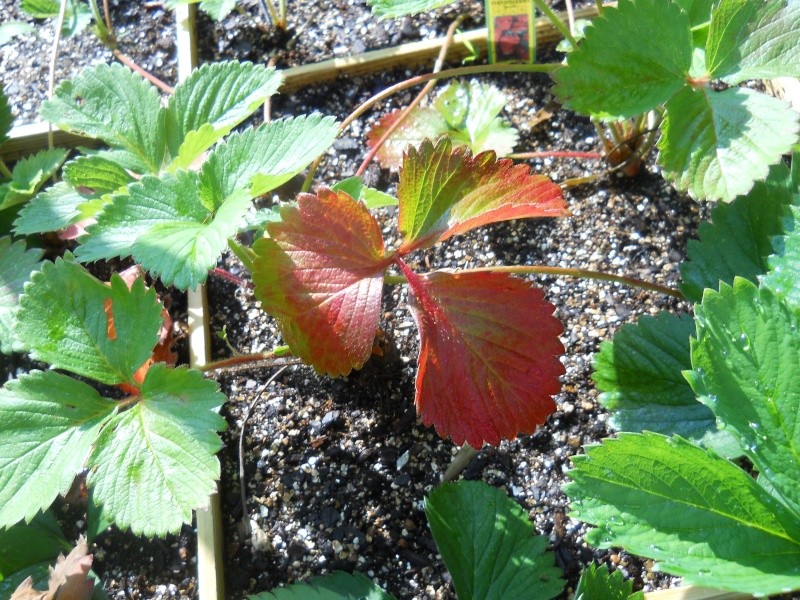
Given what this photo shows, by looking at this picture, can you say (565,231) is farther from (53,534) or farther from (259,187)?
(53,534)

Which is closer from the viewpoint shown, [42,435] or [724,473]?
[724,473]

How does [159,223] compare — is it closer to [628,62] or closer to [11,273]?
[11,273]

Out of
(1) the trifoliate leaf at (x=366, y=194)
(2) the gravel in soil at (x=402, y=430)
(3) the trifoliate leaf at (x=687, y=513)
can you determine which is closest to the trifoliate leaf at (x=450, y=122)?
(2) the gravel in soil at (x=402, y=430)

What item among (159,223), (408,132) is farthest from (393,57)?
(159,223)

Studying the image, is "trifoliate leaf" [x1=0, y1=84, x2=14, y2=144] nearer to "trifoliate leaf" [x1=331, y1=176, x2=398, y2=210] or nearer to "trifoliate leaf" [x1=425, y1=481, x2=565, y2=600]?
"trifoliate leaf" [x1=331, y1=176, x2=398, y2=210]

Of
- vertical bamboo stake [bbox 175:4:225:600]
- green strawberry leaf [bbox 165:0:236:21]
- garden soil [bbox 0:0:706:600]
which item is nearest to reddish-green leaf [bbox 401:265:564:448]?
garden soil [bbox 0:0:706:600]

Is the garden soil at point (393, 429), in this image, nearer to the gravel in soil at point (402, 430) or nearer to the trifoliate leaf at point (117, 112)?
the gravel in soil at point (402, 430)
